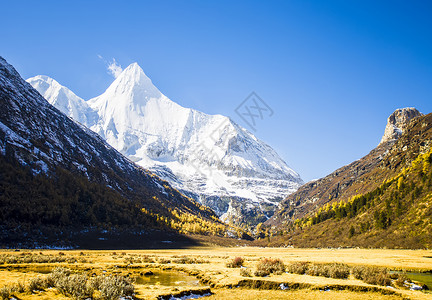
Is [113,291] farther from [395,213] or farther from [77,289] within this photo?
[395,213]

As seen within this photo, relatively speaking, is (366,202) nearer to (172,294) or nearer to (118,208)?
(118,208)

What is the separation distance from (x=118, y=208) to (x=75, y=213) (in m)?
33.8

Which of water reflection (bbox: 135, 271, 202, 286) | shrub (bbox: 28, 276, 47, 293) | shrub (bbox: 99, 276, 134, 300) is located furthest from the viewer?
water reflection (bbox: 135, 271, 202, 286)

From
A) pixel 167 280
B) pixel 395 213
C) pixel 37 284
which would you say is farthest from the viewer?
pixel 395 213

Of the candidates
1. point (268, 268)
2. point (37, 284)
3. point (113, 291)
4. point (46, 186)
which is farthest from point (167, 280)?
point (46, 186)

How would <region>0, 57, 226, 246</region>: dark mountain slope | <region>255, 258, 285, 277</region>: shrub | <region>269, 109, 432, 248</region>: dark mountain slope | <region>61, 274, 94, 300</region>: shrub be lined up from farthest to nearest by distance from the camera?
1. <region>0, 57, 226, 246</region>: dark mountain slope
2. <region>269, 109, 432, 248</region>: dark mountain slope
3. <region>255, 258, 285, 277</region>: shrub
4. <region>61, 274, 94, 300</region>: shrub

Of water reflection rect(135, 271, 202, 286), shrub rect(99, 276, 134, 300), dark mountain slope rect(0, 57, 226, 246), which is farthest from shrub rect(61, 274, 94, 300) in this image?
dark mountain slope rect(0, 57, 226, 246)

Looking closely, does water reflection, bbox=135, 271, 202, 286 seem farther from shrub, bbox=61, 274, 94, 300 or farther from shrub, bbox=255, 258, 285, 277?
shrub, bbox=61, 274, 94, 300

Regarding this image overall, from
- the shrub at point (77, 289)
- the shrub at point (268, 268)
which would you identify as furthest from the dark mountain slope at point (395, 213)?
the shrub at point (77, 289)

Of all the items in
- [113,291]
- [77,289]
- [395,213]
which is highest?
[395,213]

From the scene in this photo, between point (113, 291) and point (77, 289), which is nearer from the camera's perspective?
point (113, 291)

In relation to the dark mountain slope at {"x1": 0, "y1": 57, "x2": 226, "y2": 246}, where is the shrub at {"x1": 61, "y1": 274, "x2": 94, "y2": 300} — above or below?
below

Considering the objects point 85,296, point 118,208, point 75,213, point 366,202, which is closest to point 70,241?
point 75,213

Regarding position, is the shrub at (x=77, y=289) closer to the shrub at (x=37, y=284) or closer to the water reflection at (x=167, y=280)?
the shrub at (x=37, y=284)
